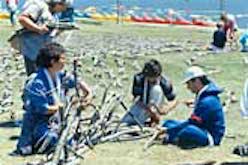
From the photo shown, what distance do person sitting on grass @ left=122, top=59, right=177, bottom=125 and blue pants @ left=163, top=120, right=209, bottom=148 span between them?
2.24 feet

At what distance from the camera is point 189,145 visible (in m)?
8.09

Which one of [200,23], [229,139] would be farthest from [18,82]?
[200,23]

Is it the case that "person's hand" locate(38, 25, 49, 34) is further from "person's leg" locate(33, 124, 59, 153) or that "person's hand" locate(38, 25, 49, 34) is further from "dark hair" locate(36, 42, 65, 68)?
"person's leg" locate(33, 124, 59, 153)

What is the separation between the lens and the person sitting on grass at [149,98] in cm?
893

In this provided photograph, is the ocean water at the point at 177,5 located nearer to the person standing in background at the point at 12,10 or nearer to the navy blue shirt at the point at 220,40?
the person standing in background at the point at 12,10

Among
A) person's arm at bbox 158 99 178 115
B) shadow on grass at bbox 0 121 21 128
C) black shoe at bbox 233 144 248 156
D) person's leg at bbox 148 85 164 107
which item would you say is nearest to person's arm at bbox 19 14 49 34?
shadow on grass at bbox 0 121 21 128

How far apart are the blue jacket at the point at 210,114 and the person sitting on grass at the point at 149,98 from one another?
853 millimetres

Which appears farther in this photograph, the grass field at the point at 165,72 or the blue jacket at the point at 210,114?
the blue jacket at the point at 210,114

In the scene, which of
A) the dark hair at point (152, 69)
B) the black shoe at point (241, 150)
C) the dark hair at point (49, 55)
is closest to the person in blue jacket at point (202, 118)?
the black shoe at point (241, 150)

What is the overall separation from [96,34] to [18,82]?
37.2 feet

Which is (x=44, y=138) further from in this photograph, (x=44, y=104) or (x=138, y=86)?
(x=138, y=86)

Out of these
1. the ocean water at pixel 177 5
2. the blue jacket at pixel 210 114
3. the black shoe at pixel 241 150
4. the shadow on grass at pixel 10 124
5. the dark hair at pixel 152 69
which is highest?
the dark hair at pixel 152 69

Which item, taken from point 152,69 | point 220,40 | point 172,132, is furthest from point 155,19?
point 172,132

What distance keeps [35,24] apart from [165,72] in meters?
5.74
